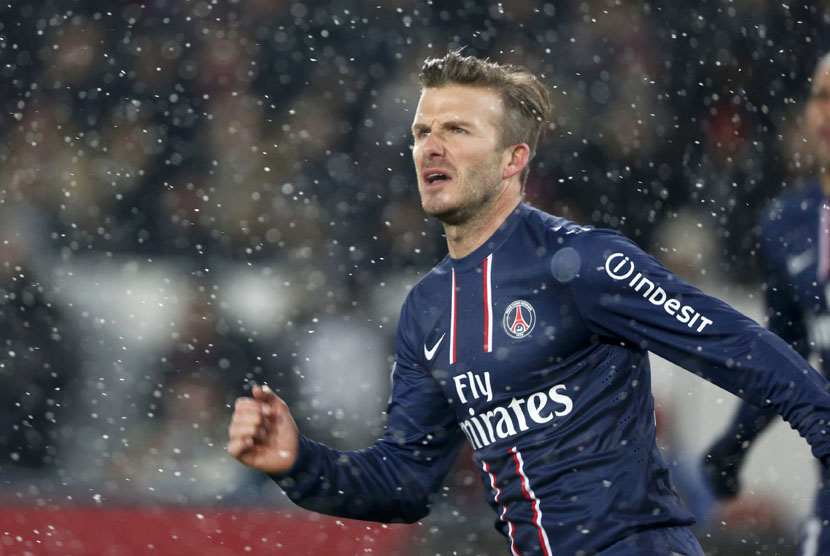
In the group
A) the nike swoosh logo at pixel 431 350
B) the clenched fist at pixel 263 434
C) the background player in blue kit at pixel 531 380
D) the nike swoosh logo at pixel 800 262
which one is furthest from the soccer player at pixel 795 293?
the clenched fist at pixel 263 434

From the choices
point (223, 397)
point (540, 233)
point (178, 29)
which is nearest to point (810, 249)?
point (540, 233)

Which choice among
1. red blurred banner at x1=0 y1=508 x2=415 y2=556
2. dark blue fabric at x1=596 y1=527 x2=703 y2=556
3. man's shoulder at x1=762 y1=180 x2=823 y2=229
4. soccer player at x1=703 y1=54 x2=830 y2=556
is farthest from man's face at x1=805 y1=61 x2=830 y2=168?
red blurred banner at x1=0 y1=508 x2=415 y2=556

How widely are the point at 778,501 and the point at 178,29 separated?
4.54m

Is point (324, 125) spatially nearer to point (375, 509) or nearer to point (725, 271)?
point (725, 271)

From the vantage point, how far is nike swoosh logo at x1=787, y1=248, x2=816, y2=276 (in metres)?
3.41

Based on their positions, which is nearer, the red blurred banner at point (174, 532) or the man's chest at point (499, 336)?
the man's chest at point (499, 336)

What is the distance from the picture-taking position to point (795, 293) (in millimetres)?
3373

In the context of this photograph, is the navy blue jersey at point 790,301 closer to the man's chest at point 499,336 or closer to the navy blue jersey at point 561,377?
the navy blue jersey at point 561,377

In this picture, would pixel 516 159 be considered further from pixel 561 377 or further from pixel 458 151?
pixel 561 377

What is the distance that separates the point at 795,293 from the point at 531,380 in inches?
55.8

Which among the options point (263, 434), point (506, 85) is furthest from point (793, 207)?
point (263, 434)

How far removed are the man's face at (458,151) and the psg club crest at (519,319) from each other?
0.89ft

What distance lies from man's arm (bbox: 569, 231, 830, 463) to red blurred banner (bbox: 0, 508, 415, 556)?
101 inches

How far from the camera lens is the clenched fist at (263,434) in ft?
6.93
